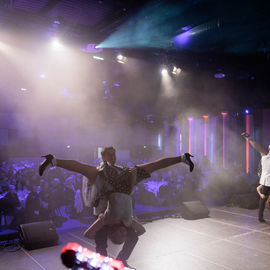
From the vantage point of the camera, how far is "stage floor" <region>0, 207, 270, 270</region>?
4828 mm

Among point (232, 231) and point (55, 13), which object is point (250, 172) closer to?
point (232, 231)

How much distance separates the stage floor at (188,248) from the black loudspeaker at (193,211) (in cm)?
21

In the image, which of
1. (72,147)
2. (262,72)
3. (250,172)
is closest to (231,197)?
(262,72)

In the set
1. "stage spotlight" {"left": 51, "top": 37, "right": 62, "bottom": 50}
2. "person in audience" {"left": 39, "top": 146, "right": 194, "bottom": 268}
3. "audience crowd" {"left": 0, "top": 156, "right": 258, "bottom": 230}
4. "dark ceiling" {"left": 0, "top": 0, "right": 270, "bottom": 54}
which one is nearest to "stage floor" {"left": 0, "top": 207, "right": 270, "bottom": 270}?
"audience crowd" {"left": 0, "top": 156, "right": 258, "bottom": 230}

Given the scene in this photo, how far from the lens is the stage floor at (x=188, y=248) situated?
4828 millimetres

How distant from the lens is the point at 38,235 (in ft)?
18.4

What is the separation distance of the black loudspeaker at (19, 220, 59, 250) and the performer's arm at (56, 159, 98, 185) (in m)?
3.23

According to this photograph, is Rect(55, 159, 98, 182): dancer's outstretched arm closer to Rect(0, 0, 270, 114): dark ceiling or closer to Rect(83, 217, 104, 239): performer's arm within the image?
Rect(83, 217, 104, 239): performer's arm

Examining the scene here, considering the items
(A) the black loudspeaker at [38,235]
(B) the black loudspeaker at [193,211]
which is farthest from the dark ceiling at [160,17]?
(A) the black loudspeaker at [38,235]

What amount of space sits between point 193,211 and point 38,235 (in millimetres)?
4263

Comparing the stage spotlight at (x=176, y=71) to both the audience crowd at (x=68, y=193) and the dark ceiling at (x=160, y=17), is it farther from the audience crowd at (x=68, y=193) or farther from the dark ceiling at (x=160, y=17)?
the audience crowd at (x=68, y=193)

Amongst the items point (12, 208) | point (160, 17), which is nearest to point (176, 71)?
point (160, 17)

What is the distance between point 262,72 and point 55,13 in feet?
23.2

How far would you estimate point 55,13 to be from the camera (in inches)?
287
